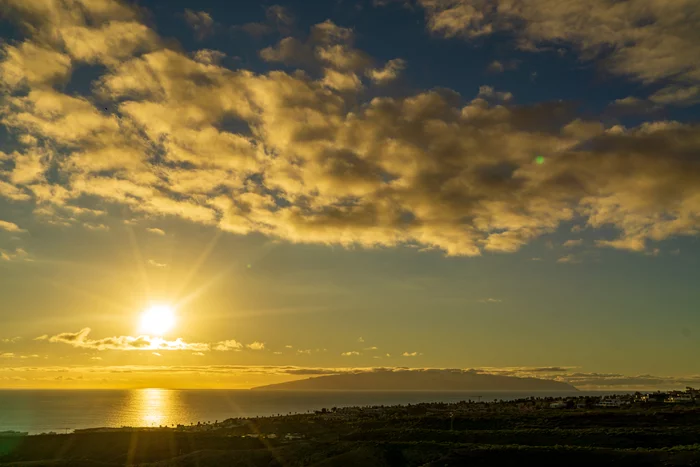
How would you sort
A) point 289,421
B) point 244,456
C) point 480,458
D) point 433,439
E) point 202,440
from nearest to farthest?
point 480,458 < point 244,456 < point 433,439 < point 202,440 < point 289,421

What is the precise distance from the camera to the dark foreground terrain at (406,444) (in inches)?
2325

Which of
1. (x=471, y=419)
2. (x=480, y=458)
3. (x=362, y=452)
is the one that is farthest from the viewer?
(x=471, y=419)

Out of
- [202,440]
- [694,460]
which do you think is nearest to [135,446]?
[202,440]

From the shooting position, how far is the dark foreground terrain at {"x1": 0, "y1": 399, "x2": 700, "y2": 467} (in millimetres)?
59062

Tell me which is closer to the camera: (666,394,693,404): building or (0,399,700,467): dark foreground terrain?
(0,399,700,467): dark foreground terrain

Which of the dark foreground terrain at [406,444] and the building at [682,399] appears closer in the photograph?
the dark foreground terrain at [406,444]

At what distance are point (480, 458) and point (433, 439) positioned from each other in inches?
1048

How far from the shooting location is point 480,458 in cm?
6009

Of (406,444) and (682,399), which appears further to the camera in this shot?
(682,399)

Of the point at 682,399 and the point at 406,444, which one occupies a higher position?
the point at 406,444

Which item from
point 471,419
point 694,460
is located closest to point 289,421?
point 471,419

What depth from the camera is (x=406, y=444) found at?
72000mm

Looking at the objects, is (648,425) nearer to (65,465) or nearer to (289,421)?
(289,421)

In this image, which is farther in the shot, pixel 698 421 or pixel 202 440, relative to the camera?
pixel 202 440
